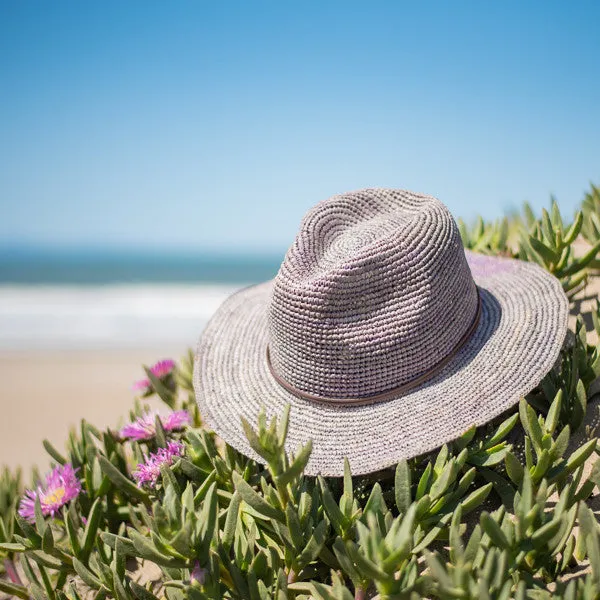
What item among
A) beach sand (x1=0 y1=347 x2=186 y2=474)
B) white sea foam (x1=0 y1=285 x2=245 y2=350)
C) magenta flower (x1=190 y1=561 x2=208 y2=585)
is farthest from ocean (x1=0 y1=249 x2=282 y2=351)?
magenta flower (x1=190 y1=561 x2=208 y2=585)

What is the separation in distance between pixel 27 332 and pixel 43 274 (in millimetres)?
15331

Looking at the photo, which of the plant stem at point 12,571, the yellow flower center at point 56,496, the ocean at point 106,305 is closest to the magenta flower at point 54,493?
the yellow flower center at point 56,496

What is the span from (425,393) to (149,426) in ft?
2.56

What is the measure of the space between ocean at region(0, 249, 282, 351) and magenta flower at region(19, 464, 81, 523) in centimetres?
768

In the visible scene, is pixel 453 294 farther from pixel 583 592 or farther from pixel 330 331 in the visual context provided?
pixel 583 592

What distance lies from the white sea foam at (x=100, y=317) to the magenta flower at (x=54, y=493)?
822cm

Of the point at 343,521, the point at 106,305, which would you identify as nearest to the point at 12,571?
the point at 343,521

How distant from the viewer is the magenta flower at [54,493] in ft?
5.16

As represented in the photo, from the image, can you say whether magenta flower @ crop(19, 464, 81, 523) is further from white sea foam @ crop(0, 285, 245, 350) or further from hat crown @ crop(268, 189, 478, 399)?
white sea foam @ crop(0, 285, 245, 350)

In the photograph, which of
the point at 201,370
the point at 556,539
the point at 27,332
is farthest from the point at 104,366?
the point at 556,539

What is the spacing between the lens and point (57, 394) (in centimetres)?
582

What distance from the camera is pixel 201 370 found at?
1.79 metres

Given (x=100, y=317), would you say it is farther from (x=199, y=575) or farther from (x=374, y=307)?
(x=199, y=575)

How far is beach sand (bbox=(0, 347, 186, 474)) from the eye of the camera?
4.01m
